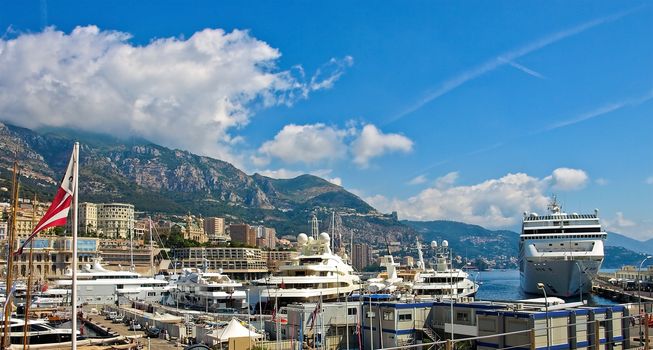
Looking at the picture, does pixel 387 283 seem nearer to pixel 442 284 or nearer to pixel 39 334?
pixel 442 284

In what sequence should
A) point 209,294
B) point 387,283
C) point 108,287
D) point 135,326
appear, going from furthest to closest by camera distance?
point 108,287 < point 387,283 < point 209,294 < point 135,326

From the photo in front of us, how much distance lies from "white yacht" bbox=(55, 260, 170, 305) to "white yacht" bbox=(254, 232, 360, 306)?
79.5ft

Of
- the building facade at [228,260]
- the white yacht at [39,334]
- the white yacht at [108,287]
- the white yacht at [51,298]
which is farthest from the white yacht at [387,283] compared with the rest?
the building facade at [228,260]

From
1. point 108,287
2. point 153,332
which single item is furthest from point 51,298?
point 153,332

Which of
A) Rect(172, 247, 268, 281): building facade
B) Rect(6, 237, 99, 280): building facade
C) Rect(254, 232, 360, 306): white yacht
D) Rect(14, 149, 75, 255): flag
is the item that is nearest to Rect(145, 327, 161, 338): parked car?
Rect(254, 232, 360, 306): white yacht

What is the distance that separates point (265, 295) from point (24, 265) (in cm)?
7166

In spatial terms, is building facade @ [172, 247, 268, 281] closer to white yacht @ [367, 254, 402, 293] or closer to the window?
white yacht @ [367, 254, 402, 293]

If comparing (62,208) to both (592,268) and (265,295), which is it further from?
(592,268)

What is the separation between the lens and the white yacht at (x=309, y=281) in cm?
4731

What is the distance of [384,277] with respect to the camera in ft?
234

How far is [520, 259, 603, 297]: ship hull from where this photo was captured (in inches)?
2442

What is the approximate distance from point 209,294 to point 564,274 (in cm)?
3628

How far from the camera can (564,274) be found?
62406 millimetres

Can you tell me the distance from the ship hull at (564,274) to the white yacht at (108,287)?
43965 millimetres
